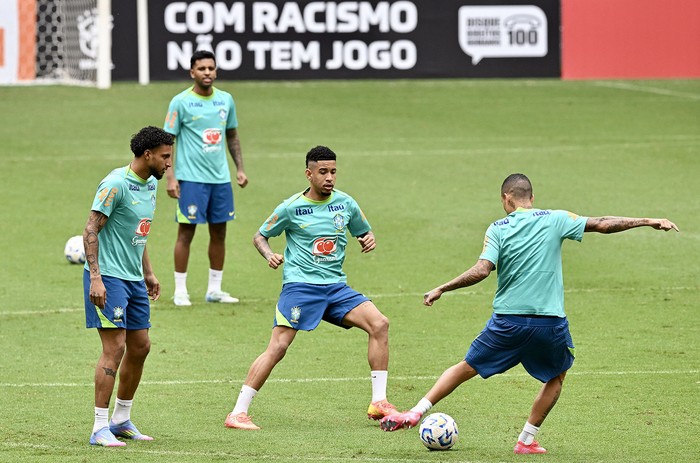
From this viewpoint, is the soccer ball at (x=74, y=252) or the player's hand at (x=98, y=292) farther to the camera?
the soccer ball at (x=74, y=252)

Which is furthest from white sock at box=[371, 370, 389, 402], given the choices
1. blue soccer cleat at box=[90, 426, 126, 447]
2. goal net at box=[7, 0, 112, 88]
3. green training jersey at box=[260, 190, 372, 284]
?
goal net at box=[7, 0, 112, 88]

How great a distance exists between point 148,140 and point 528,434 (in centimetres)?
327

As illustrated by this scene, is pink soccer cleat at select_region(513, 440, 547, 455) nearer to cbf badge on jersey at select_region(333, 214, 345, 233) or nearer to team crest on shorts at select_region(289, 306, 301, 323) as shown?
team crest on shorts at select_region(289, 306, 301, 323)

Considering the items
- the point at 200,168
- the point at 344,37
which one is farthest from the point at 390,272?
the point at 344,37

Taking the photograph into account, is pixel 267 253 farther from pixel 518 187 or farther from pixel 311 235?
pixel 518 187

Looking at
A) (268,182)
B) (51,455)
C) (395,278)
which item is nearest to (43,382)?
(51,455)

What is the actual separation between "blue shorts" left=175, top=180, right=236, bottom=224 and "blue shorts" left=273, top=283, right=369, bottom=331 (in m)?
4.49

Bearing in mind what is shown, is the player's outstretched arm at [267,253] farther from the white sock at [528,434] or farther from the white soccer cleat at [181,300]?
the white soccer cleat at [181,300]

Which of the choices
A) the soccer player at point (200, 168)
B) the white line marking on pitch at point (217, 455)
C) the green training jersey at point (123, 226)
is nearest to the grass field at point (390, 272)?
the white line marking on pitch at point (217, 455)

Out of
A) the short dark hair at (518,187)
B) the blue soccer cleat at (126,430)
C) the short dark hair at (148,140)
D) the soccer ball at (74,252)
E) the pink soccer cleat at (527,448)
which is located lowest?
the pink soccer cleat at (527,448)

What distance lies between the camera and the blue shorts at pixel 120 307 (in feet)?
30.5

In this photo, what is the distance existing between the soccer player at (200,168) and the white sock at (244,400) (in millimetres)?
4855

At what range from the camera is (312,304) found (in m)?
10.2

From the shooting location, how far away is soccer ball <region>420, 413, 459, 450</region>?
9078 millimetres
